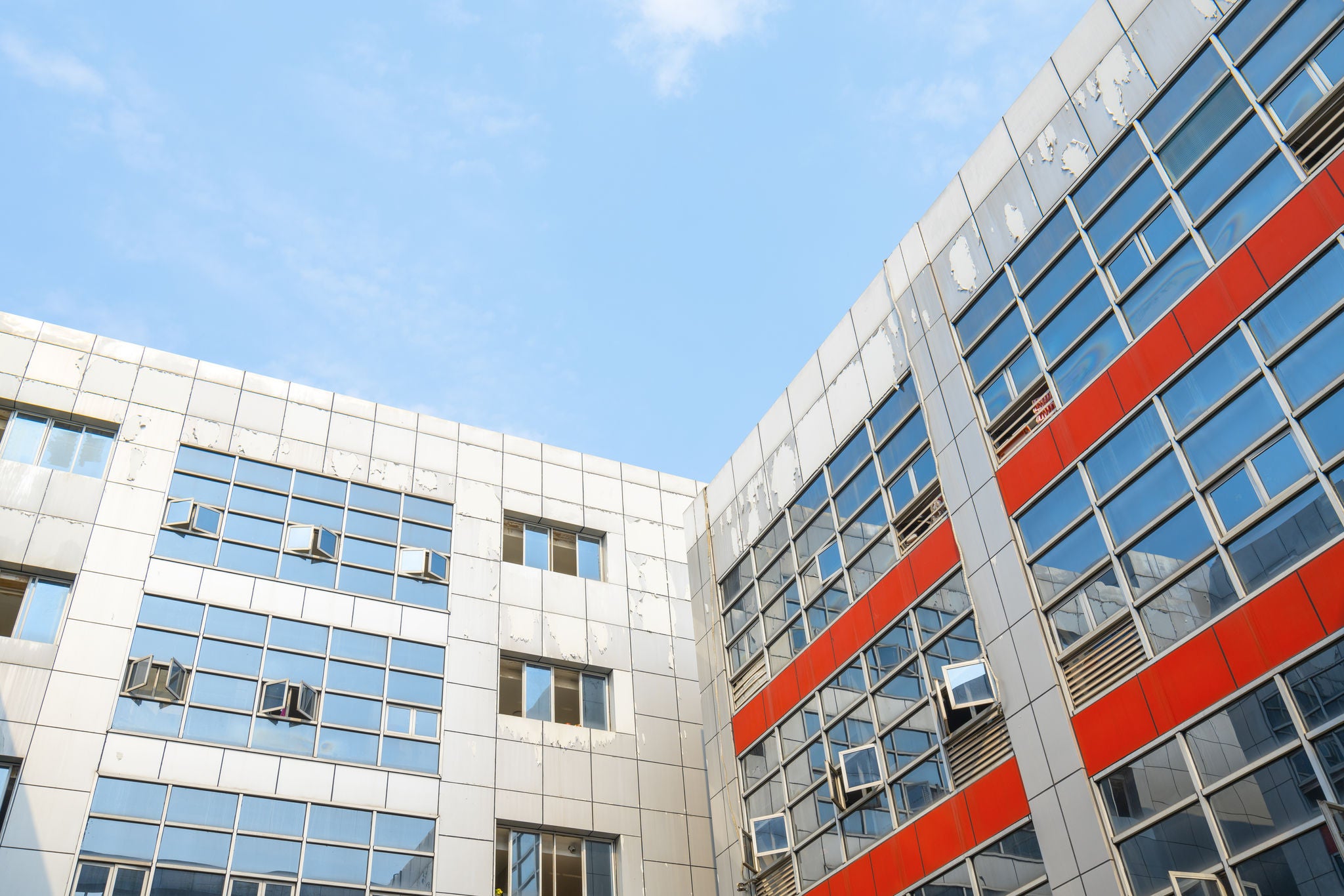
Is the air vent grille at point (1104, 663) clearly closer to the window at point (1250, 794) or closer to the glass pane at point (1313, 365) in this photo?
the window at point (1250, 794)

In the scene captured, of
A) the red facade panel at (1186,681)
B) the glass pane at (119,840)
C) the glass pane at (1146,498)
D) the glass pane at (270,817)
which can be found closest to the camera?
the red facade panel at (1186,681)

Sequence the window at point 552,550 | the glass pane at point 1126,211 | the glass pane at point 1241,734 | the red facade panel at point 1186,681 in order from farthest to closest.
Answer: the window at point 552,550 < the glass pane at point 1126,211 < the red facade panel at point 1186,681 < the glass pane at point 1241,734

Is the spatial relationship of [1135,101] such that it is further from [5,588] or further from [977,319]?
[5,588]

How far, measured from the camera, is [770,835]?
80.6ft

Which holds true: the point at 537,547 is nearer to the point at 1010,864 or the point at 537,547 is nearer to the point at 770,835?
the point at 770,835

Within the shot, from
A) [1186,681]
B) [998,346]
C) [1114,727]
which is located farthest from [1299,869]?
[998,346]

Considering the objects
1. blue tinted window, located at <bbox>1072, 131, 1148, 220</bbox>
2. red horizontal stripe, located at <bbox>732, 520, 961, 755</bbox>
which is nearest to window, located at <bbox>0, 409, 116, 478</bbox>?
red horizontal stripe, located at <bbox>732, 520, 961, 755</bbox>

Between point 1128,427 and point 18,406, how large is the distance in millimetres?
23014

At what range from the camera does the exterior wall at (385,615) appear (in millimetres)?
23625

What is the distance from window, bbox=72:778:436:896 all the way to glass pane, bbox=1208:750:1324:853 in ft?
51.9

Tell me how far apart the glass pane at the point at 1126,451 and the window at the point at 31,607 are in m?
19.9

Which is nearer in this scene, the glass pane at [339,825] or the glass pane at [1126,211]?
the glass pane at [1126,211]

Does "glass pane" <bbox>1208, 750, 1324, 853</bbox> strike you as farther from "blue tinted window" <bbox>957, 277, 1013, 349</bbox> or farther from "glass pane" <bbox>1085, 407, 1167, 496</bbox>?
"blue tinted window" <bbox>957, 277, 1013, 349</bbox>

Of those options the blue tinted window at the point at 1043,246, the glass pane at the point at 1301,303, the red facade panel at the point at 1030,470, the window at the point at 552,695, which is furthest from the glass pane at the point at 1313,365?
the window at the point at 552,695
